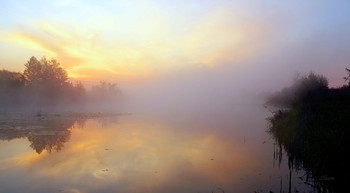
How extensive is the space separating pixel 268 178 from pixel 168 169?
577 cm

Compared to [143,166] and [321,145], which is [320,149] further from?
[143,166]

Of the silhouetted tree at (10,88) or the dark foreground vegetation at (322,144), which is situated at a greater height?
the silhouetted tree at (10,88)

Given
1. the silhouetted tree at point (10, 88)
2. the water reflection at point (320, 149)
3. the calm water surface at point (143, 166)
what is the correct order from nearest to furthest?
the water reflection at point (320, 149)
the calm water surface at point (143, 166)
the silhouetted tree at point (10, 88)

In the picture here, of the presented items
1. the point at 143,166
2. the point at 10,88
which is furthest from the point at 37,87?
the point at 143,166

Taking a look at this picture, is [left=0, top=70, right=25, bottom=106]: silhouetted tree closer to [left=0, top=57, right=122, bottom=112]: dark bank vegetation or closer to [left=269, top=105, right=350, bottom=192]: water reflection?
[left=0, top=57, right=122, bottom=112]: dark bank vegetation

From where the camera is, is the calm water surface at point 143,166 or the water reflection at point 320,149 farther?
the calm water surface at point 143,166

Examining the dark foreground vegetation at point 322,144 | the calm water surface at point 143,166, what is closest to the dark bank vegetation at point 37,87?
the calm water surface at point 143,166

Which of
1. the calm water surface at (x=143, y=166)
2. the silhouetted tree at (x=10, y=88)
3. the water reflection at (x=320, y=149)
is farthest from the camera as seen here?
the silhouetted tree at (x=10, y=88)

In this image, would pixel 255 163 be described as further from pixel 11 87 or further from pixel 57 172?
pixel 11 87

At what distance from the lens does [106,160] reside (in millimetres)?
22750

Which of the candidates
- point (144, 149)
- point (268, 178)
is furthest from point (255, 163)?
point (144, 149)

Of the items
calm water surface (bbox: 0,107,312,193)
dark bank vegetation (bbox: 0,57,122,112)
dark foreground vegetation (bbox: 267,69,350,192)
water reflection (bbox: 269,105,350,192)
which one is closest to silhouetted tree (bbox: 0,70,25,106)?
dark bank vegetation (bbox: 0,57,122,112)

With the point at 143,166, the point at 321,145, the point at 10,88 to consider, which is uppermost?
the point at 10,88

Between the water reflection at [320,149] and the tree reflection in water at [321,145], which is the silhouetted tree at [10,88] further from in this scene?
the water reflection at [320,149]
